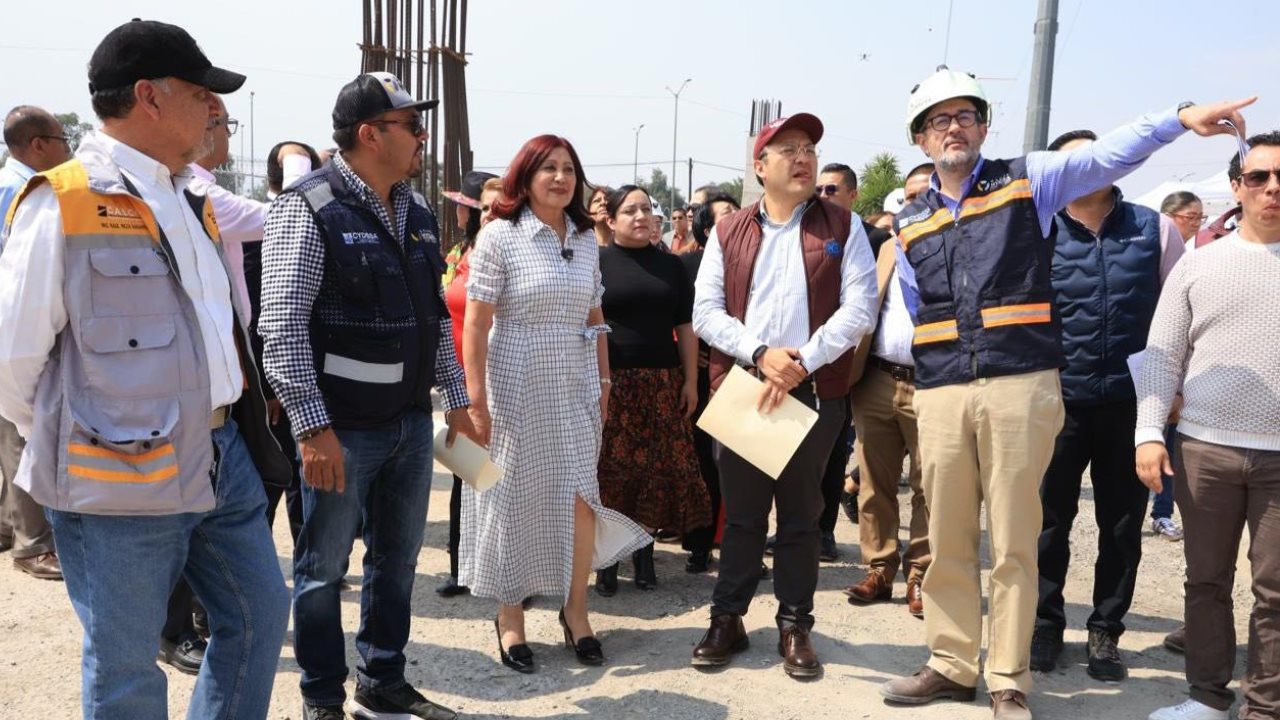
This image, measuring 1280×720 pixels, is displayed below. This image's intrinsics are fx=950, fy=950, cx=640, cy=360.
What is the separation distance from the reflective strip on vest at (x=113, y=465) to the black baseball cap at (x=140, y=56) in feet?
2.93

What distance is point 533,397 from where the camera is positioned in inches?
159

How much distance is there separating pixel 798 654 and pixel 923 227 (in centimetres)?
184

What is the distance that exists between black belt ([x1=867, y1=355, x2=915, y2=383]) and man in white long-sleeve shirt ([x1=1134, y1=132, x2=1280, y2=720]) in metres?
1.20

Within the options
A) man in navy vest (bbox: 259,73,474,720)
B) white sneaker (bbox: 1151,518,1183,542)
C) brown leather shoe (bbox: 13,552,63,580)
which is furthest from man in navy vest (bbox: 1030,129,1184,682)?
brown leather shoe (bbox: 13,552,63,580)

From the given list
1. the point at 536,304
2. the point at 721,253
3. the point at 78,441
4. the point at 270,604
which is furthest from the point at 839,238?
the point at 78,441

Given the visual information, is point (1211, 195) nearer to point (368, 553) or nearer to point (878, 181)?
point (368, 553)

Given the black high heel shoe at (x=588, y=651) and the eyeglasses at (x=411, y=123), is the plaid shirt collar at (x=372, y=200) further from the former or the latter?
the black high heel shoe at (x=588, y=651)

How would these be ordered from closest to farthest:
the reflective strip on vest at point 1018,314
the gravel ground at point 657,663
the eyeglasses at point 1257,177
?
the eyeglasses at point 1257,177 < the reflective strip on vest at point 1018,314 < the gravel ground at point 657,663

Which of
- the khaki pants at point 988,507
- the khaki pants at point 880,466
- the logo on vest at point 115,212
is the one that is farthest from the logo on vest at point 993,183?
the logo on vest at point 115,212

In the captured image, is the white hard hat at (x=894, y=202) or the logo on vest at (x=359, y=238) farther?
the white hard hat at (x=894, y=202)

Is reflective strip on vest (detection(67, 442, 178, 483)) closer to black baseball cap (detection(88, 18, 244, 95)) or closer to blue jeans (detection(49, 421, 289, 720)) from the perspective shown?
blue jeans (detection(49, 421, 289, 720))

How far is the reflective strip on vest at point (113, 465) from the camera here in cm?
218

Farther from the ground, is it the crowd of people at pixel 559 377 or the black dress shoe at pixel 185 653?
the crowd of people at pixel 559 377

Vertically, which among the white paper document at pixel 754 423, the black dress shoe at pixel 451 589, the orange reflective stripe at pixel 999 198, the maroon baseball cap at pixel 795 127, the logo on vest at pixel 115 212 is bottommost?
the black dress shoe at pixel 451 589
